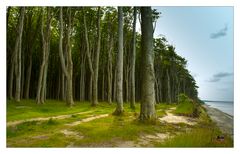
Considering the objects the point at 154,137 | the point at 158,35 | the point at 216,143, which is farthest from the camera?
the point at 158,35

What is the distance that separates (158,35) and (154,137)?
121 feet

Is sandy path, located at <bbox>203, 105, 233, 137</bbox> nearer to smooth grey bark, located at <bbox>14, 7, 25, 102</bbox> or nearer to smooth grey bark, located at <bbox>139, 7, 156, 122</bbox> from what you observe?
smooth grey bark, located at <bbox>139, 7, 156, 122</bbox>

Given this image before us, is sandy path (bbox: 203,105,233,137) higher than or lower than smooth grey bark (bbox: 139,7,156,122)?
lower

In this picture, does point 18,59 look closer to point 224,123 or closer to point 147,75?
point 147,75

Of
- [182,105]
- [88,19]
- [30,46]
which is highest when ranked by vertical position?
[88,19]

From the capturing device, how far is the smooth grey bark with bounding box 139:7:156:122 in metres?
16.3

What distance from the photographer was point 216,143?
37.6 feet

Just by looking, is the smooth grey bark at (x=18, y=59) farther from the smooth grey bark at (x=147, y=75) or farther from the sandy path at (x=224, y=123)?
the sandy path at (x=224, y=123)

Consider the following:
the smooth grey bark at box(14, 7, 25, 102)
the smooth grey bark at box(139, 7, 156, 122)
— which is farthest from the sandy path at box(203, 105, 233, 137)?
the smooth grey bark at box(14, 7, 25, 102)
